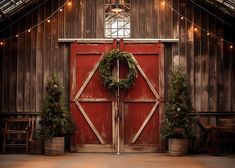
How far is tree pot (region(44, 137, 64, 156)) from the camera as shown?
458 inches

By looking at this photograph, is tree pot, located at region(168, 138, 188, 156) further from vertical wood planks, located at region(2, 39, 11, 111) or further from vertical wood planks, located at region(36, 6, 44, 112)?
vertical wood planks, located at region(2, 39, 11, 111)

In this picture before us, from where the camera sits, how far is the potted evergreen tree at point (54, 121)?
11.6 meters

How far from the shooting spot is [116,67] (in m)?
12.5

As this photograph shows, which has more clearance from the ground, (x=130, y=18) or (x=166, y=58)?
(x=130, y=18)

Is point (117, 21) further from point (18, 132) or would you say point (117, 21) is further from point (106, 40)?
point (18, 132)

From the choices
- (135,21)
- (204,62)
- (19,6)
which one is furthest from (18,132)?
(204,62)

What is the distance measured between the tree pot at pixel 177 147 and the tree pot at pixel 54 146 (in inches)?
107

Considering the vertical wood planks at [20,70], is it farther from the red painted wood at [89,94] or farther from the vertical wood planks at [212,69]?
the vertical wood planks at [212,69]

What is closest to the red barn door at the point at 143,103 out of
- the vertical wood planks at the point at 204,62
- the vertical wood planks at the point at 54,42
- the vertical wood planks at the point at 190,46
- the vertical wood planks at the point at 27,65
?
the vertical wood planks at the point at 190,46

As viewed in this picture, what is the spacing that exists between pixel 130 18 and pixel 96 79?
1.87m

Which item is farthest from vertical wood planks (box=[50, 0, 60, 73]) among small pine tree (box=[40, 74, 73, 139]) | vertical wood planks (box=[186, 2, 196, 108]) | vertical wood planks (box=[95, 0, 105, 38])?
vertical wood planks (box=[186, 2, 196, 108])

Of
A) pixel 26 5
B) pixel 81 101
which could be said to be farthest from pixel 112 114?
pixel 26 5

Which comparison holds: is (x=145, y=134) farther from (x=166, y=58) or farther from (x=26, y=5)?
→ (x=26, y=5)

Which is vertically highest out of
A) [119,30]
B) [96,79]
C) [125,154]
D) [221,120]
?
[119,30]
